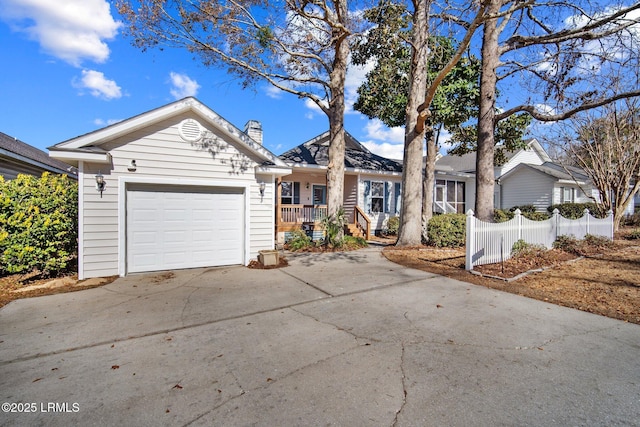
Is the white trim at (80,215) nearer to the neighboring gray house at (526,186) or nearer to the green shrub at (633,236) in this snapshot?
the neighboring gray house at (526,186)

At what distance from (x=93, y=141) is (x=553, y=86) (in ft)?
43.6

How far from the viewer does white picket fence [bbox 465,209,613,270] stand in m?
7.03

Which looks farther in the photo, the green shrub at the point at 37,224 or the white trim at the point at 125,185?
the white trim at the point at 125,185

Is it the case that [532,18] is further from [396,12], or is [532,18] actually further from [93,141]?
[93,141]

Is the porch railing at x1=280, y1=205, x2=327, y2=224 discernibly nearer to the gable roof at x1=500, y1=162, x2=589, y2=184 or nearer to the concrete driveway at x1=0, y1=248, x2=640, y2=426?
the concrete driveway at x1=0, y1=248, x2=640, y2=426

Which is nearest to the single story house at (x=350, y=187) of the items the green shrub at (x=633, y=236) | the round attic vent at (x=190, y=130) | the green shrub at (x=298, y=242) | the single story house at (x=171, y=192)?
the green shrub at (x=298, y=242)

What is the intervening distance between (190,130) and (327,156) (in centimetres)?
869

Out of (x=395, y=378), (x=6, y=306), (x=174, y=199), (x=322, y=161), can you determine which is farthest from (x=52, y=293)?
(x=322, y=161)

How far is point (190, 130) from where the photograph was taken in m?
7.36

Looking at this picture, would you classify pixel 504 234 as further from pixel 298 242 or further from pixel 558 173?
pixel 558 173

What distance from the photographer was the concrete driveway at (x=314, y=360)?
2318 mm

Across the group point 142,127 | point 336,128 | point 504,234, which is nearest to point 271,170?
point 142,127

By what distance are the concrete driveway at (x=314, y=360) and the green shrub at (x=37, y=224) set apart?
152cm

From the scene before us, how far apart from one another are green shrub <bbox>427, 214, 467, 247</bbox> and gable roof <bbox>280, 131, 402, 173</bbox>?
5.03m
